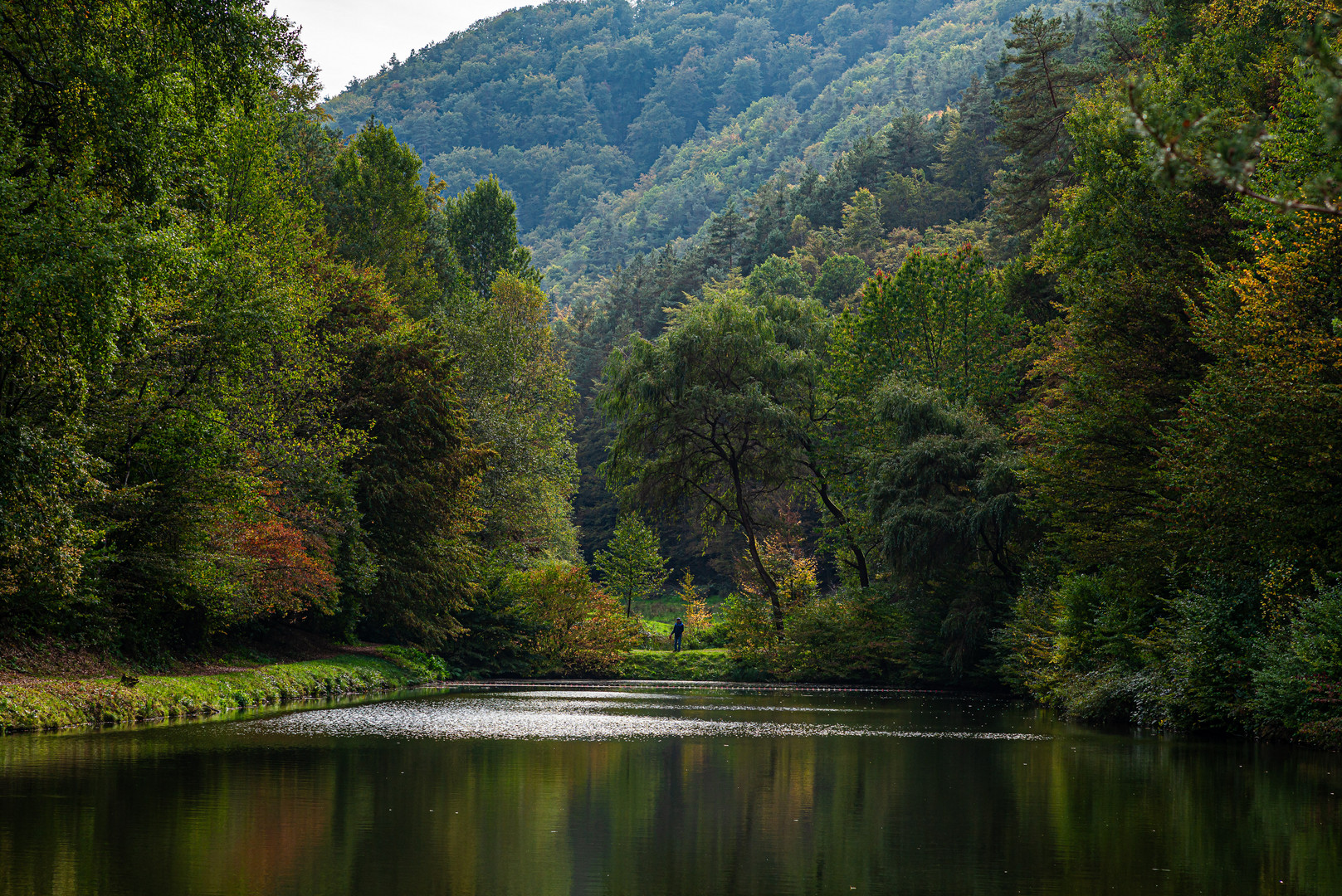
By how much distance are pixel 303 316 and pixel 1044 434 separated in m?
17.8

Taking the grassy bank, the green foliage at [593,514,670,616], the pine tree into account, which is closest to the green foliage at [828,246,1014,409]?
the pine tree

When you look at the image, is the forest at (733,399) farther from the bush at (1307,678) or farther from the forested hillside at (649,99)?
the forested hillside at (649,99)

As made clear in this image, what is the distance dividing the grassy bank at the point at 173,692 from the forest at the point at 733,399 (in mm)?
1467

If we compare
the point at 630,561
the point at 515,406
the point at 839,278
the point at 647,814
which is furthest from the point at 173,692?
the point at 839,278

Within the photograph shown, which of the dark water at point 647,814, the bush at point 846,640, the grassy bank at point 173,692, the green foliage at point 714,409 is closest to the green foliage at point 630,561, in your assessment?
the green foliage at point 714,409

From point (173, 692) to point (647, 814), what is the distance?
12.8m

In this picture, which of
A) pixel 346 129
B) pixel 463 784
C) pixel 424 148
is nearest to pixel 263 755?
pixel 463 784

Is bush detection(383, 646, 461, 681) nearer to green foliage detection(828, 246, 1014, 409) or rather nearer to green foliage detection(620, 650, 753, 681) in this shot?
green foliage detection(620, 650, 753, 681)

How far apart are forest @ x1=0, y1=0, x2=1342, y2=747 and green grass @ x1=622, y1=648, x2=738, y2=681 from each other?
45.5 inches

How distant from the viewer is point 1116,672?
2206cm

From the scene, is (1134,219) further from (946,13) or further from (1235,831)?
(946,13)

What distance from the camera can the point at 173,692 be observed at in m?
19.4

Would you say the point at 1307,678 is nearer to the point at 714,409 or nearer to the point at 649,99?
the point at 714,409

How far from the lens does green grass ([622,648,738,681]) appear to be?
1602 inches
